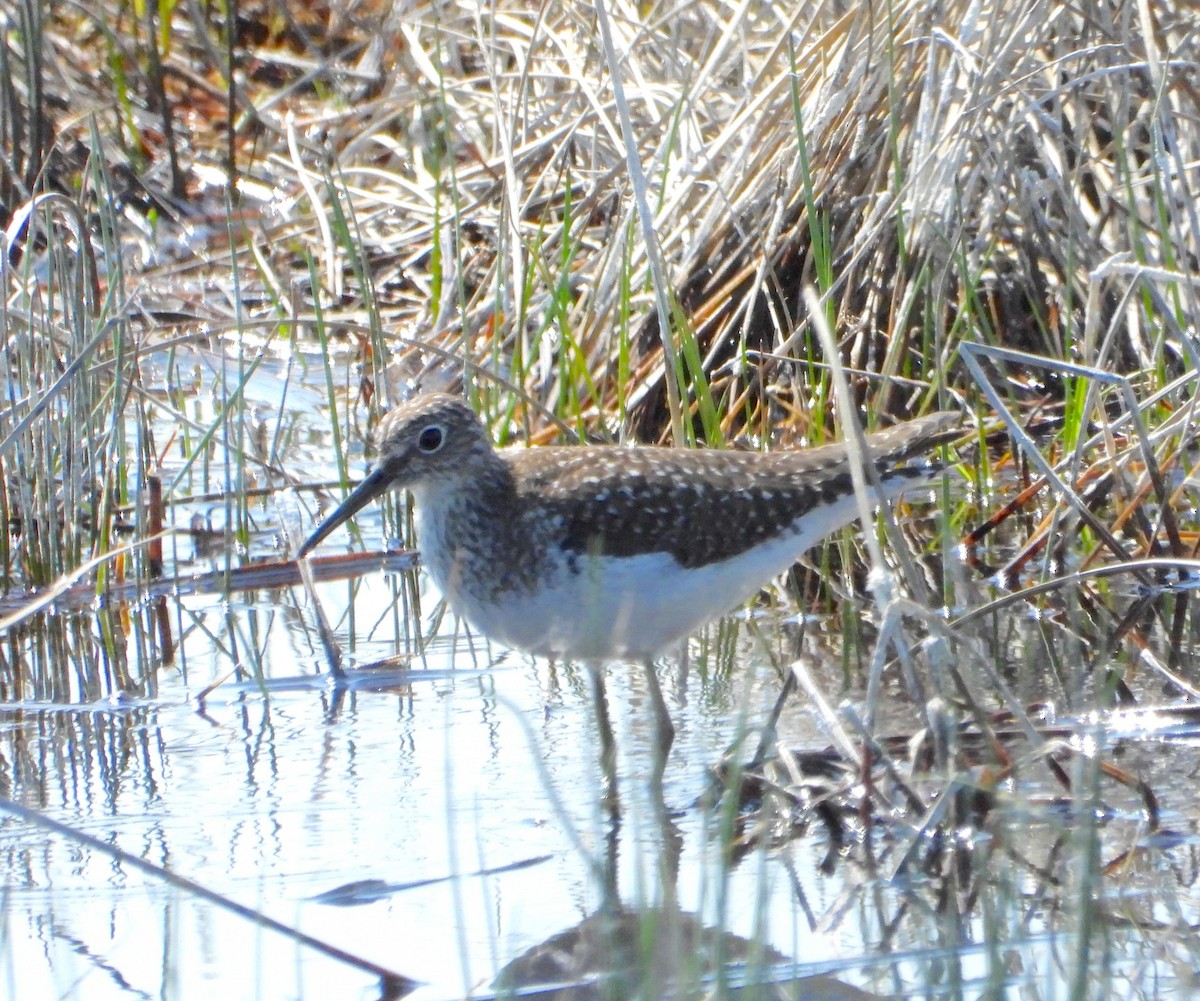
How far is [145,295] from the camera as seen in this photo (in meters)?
8.73

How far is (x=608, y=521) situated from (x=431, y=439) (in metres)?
0.57

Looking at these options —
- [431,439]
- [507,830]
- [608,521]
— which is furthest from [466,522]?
[507,830]

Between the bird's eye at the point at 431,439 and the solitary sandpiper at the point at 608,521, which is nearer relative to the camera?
the solitary sandpiper at the point at 608,521

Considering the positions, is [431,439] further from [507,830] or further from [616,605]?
[507,830]

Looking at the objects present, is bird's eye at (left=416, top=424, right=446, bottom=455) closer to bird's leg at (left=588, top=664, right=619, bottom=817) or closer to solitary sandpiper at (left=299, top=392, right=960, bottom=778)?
solitary sandpiper at (left=299, top=392, right=960, bottom=778)

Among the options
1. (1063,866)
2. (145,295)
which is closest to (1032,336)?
(1063,866)

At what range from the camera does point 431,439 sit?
501cm

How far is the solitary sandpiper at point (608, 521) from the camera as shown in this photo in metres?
4.69

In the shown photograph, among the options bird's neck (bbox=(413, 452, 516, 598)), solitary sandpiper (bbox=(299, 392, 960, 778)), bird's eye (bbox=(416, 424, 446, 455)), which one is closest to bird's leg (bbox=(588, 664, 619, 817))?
solitary sandpiper (bbox=(299, 392, 960, 778))

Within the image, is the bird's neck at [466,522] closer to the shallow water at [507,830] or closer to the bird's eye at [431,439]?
the bird's eye at [431,439]

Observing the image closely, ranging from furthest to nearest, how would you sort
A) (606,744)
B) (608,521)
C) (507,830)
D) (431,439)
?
(431,439)
(608,521)
(606,744)
(507,830)

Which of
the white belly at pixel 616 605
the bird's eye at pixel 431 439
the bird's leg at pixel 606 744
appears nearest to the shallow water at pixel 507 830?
the bird's leg at pixel 606 744

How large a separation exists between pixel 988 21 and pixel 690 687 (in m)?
2.83

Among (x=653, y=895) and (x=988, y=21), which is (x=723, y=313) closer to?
(x=988, y=21)
